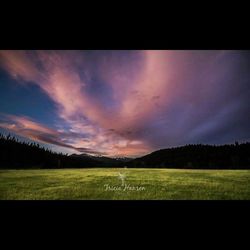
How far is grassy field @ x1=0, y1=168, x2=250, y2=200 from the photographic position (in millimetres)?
3945

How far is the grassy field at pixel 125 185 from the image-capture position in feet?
12.9

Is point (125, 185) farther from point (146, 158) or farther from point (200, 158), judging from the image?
point (200, 158)

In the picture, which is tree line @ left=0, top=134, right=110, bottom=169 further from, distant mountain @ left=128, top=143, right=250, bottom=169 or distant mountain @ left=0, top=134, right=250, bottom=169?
distant mountain @ left=128, top=143, right=250, bottom=169

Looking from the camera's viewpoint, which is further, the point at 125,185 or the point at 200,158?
the point at 200,158

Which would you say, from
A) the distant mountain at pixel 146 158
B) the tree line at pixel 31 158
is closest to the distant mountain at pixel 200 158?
the distant mountain at pixel 146 158

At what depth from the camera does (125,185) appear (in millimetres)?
4078

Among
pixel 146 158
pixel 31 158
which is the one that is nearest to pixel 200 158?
pixel 146 158

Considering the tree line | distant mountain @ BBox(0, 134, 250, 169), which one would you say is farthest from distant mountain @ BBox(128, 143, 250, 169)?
the tree line

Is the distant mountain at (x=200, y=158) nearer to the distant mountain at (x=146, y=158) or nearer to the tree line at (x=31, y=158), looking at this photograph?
the distant mountain at (x=146, y=158)
